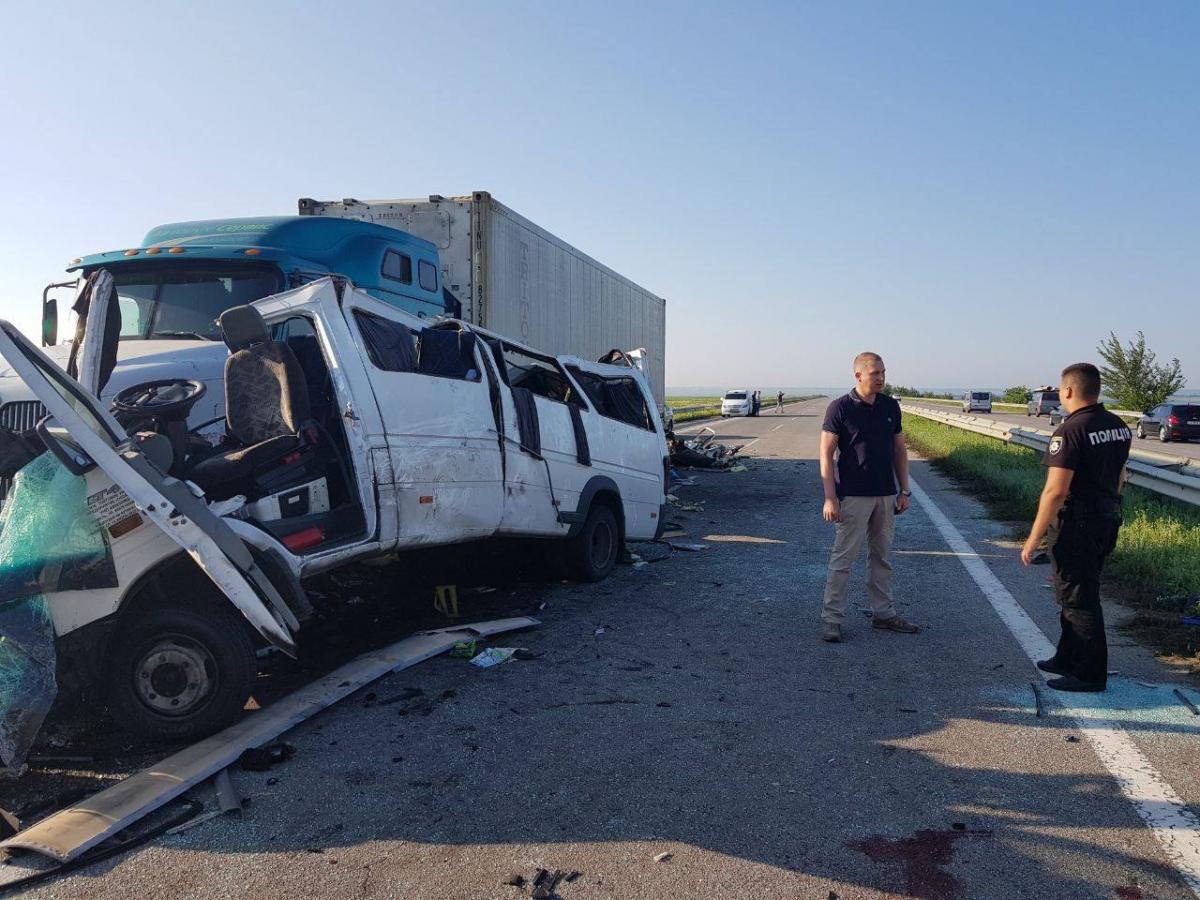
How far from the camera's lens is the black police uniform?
15.7 feet

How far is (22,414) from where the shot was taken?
5.32 m

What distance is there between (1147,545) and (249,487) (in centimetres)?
767

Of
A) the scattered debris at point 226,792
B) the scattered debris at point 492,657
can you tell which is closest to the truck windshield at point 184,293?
the scattered debris at point 492,657

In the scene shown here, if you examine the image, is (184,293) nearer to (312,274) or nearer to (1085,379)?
(312,274)

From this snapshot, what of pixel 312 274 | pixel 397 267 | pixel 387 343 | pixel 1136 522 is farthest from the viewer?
pixel 1136 522

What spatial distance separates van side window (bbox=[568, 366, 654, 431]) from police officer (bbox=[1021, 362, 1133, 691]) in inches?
166

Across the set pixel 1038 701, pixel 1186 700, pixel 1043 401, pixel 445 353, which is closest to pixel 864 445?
pixel 1038 701

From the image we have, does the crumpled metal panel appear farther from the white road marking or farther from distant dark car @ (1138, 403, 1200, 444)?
distant dark car @ (1138, 403, 1200, 444)

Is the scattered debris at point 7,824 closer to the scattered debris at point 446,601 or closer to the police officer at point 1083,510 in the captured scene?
the scattered debris at point 446,601

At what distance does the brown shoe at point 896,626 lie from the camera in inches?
242

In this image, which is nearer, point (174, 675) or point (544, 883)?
point (544, 883)

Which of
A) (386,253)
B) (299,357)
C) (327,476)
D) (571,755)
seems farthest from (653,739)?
(386,253)

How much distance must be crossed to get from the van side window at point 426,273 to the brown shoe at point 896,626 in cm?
588

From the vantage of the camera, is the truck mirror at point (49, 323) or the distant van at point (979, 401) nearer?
the truck mirror at point (49, 323)
